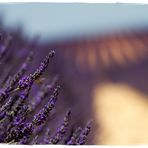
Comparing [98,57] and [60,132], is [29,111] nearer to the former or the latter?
[60,132]

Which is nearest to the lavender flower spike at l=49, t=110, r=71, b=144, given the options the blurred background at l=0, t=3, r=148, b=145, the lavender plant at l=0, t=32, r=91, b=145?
the lavender plant at l=0, t=32, r=91, b=145

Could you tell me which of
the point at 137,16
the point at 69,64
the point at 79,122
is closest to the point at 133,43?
the point at 137,16

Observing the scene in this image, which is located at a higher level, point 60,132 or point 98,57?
point 98,57

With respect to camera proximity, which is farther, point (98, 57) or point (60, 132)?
point (98, 57)

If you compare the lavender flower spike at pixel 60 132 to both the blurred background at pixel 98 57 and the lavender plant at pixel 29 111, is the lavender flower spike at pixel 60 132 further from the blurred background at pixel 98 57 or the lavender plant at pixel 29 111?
the blurred background at pixel 98 57

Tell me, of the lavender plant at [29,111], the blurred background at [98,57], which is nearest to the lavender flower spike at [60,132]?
the lavender plant at [29,111]

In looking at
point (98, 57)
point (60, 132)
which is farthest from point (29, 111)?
point (98, 57)

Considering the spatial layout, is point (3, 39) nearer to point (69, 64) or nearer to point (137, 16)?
point (69, 64)
